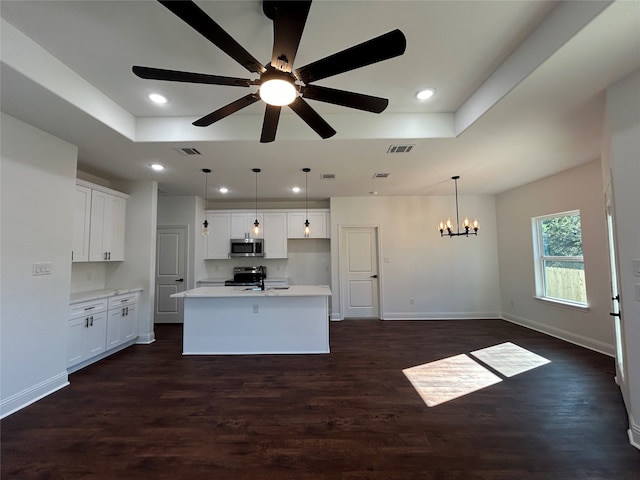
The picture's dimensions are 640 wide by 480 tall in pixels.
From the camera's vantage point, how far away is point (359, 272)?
6.17 m

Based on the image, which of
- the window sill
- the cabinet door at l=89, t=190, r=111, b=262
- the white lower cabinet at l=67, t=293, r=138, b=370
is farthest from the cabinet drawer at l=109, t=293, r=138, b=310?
the window sill

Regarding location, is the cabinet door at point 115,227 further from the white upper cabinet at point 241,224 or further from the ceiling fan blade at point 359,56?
the ceiling fan blade at point 359,56

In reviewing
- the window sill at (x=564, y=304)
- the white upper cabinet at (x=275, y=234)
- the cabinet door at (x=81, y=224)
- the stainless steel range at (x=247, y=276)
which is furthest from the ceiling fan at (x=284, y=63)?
the window sill at (x=564, y=304)

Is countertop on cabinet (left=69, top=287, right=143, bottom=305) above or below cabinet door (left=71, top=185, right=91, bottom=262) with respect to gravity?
below

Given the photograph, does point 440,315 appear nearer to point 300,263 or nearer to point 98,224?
point 300,263

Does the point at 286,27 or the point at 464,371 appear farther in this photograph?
the point at 464,371

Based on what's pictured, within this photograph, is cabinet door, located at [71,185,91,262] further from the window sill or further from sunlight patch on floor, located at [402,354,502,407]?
the window sill

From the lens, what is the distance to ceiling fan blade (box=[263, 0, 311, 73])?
1.22m

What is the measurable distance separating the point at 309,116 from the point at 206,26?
859 mm

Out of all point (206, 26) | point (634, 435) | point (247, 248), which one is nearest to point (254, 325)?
point (247, 248)

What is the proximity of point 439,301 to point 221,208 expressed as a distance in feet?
17.7

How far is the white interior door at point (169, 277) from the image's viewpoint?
5730 mm

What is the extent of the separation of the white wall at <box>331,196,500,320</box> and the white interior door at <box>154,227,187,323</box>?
3161 mm

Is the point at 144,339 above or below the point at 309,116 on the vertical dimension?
below
